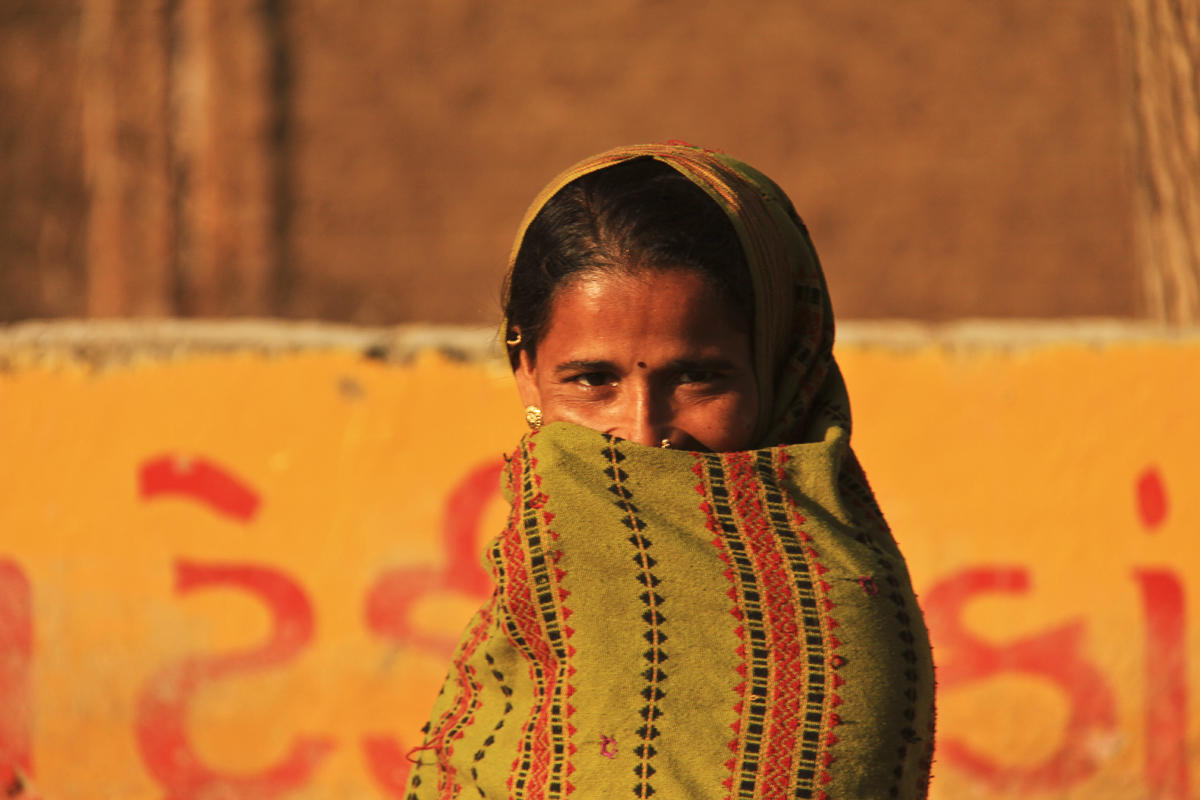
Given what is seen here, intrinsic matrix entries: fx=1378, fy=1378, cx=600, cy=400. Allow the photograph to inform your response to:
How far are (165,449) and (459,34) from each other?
3657 millimetres

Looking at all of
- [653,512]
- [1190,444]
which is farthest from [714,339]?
[1190,444]

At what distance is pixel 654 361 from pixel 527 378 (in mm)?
267

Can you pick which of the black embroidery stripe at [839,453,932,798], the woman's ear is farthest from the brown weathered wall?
the black embroidery stripe at [839,453,932,798]

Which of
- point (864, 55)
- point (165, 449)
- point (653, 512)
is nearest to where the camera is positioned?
point (653, 512)

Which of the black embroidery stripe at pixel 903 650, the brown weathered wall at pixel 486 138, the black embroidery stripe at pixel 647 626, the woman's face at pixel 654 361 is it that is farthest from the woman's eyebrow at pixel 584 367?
the brown weathered wall at pixel 486 138

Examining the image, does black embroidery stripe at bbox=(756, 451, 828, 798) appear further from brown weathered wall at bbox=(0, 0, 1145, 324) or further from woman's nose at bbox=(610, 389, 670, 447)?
brown weathered wall at bbox=(0, 0, 1145, 324)

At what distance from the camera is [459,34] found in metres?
6.64

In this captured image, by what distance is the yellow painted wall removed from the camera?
11.6ft

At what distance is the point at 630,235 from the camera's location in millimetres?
1614

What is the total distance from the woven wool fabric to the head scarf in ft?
0.34

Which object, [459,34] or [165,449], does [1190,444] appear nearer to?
[165,449]

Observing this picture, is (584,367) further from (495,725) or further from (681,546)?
(495,725)

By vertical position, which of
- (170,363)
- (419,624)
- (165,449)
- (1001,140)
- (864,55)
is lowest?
(419,624)

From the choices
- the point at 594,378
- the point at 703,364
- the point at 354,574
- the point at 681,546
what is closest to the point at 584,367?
the point at 594,378
